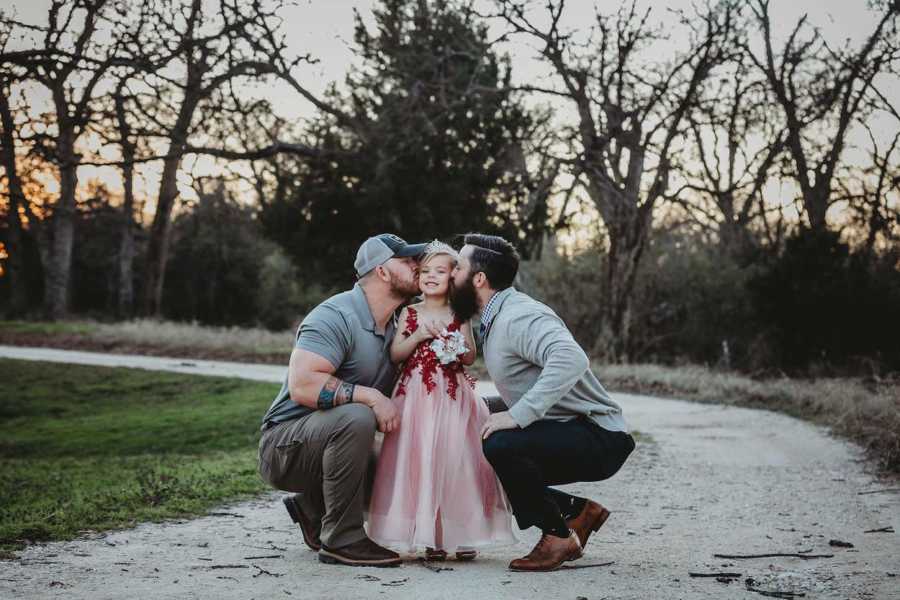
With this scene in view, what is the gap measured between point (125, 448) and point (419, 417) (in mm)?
8588

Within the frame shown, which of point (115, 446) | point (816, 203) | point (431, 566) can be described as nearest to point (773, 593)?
point (431, 566)

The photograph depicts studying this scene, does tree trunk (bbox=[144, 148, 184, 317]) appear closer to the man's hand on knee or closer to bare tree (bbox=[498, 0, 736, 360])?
bare tree (bbox=[498, 0, 736, 360])

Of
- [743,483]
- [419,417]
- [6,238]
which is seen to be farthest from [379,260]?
[6,238]

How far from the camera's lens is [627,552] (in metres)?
5.57

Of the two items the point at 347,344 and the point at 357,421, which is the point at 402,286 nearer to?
the point at 347,344

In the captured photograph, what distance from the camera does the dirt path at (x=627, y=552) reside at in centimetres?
442

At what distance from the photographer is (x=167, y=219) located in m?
33.7

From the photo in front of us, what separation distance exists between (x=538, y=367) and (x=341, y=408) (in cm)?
107

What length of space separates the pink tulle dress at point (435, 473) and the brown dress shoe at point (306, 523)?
39 cm

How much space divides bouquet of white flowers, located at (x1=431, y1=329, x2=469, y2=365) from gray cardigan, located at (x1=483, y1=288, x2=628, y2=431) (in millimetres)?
158

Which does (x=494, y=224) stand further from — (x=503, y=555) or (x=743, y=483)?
(x=503, y=555)

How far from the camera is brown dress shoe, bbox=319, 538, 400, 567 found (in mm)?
4992

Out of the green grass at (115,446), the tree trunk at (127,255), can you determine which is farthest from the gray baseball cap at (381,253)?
the tree trunk at (127,255)

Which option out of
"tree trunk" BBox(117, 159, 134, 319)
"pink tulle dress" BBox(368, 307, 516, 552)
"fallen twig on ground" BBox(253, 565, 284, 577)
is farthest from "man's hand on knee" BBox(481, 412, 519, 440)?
"tree trunk" BBox(117, 159, 134, 319)
